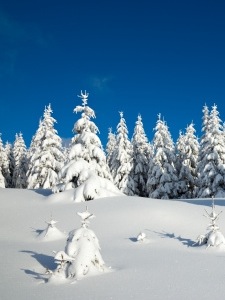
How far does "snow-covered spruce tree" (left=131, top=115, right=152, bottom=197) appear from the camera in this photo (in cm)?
4641

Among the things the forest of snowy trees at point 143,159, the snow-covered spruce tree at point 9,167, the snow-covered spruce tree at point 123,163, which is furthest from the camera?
the snow-covered spruce tree at point 9,167

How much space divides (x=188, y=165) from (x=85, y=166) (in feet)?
73.9

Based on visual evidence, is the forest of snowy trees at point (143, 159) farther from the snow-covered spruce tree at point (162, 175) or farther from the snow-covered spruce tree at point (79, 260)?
the snow-covered spruce tree at point (79, 260)

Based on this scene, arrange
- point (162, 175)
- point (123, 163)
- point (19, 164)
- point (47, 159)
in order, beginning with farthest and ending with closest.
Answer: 1. point (19, 164)
2. point (123, 163)
3. point (162, 175)
4. point (47, 159)

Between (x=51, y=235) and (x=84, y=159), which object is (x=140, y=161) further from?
(x=51, y=235)

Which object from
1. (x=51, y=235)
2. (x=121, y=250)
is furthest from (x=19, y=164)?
(x=121, y=250)

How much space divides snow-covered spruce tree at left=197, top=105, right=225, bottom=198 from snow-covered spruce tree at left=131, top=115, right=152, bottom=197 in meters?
9.21

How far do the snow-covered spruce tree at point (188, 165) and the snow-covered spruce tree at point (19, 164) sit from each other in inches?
928

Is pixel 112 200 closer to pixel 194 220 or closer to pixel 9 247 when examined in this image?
pixel 194 220

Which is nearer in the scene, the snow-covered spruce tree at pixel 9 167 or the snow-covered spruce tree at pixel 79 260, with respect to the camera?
the snow-covered spruce tree at pixel 79 260

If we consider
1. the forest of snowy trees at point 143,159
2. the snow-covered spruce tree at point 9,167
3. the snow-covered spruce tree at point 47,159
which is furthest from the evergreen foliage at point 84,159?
the snow-covered spruce tree at point 9,167

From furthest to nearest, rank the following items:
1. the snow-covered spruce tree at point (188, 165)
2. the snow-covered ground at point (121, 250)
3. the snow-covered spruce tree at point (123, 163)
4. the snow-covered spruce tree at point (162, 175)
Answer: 1. the snow-covered spruce tree at point (123, 163)
2. the snow-covered spruce tree at point (188, 165)
3. the snow-covered spruce tree at point (162, 175)
4. the snow-covered ground at point (121, 250)

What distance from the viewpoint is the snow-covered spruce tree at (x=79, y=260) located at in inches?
392

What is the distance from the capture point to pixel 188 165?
43719 mm
